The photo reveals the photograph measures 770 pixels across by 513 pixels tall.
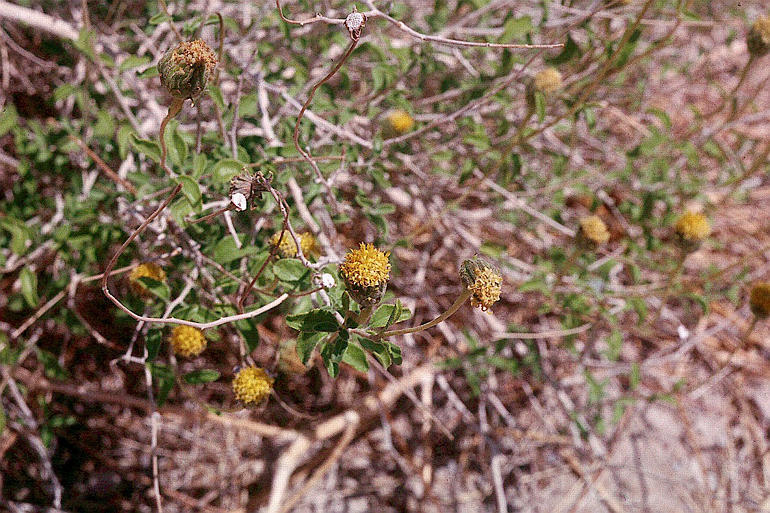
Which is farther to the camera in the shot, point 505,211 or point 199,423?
point 505,211

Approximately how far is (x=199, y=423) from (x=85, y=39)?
4.02 feet

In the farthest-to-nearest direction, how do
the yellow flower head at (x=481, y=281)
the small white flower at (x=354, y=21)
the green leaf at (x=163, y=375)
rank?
the green leaf at (x=163, y=375) < the yellow flower head at (x=481, y=281) < the small white flower at (x=354, y=21)

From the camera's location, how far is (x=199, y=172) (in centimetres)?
134

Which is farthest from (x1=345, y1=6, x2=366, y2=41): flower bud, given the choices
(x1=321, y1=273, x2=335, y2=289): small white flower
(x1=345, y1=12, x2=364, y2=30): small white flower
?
(x1=321, y1=273, x2=335, y2=289): small white flower

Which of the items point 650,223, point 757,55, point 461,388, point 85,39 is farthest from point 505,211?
point 85,39

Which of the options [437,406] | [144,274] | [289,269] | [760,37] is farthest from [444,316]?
[760,37]

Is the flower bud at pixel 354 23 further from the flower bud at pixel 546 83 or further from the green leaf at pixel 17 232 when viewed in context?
the green leaf at pixel 17 232

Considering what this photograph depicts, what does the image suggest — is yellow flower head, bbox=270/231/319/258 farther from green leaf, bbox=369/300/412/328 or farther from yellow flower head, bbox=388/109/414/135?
yellow flower head, bbox=388/109/414/135

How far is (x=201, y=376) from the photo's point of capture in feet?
4.73

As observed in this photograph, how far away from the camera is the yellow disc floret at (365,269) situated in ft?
3.61

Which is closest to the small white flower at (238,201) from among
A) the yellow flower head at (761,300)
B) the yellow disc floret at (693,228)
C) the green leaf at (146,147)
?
the green leaf at (146,147)

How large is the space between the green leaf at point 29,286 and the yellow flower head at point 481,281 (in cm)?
109

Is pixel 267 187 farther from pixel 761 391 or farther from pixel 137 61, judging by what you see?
pixel 761 391

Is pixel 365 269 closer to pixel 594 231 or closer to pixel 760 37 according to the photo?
pixel 594 231
